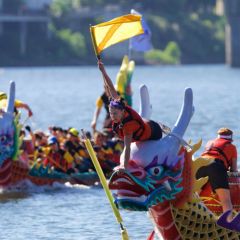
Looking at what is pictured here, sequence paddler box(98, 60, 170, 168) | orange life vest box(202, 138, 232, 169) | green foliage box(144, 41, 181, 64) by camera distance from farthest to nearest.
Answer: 1. green foliage box(144, 41, 181, 64)
2. orange life vest box(202, 138, 232, 169)
3. paddler box(98, 60, 170, 168)

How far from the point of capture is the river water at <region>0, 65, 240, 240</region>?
21750 millimetres

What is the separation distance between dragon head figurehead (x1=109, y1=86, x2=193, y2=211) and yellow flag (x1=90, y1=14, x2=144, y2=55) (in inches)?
42.0

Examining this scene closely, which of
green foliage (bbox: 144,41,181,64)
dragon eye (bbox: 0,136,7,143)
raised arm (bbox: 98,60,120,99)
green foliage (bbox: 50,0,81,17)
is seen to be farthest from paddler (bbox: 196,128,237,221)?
green foliage (bbox: 50,0,81,17)

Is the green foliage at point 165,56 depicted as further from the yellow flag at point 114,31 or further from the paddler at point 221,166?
the yellow flag at point 114,31

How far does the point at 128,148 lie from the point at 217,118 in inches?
1504

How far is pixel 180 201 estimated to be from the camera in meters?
16.0

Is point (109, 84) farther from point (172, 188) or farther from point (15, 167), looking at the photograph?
point (15, 167)

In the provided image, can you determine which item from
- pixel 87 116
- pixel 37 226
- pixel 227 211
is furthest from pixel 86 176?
pixel 87 116

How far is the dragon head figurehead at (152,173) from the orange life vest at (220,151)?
3.13 ft

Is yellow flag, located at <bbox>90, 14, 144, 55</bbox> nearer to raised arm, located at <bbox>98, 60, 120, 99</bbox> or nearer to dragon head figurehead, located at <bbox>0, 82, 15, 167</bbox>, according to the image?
raised arm, located at <bbox>98, 60, 120, 99</bbox>

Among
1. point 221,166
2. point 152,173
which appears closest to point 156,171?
point 152,173

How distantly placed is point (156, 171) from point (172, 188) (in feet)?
1.03

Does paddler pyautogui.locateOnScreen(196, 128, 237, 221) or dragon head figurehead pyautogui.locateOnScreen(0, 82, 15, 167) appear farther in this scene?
dragon head figurehead pyautogui.locateOnScreen(0, 82, 15, 167)

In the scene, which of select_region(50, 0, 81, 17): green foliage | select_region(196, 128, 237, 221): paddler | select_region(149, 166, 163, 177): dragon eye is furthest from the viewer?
select_region(50, 0, 81, 17): green foliage
